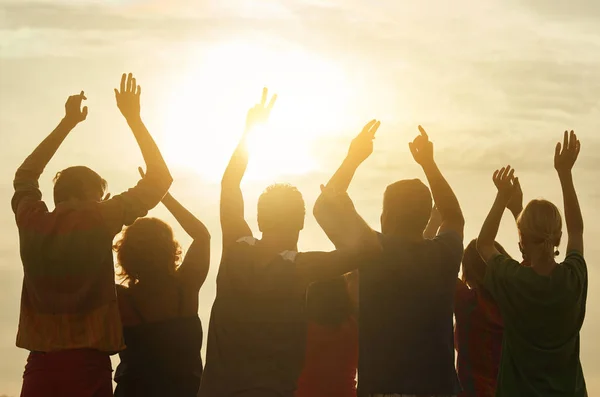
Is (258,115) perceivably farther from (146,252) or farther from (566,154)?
(566,154)

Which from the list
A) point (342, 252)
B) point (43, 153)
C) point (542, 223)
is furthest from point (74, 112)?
point (542, 223)

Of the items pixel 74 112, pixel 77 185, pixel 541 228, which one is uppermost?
pixel 74 112

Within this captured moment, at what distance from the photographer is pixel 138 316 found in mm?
7293

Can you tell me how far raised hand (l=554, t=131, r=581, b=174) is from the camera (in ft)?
23.4

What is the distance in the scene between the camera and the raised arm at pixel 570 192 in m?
7.02

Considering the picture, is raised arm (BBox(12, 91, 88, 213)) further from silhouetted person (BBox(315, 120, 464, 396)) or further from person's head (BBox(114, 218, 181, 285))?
silhouetted person (BBox(315, 120, 464, 396))

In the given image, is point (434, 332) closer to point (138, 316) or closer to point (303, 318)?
point (303, 318)

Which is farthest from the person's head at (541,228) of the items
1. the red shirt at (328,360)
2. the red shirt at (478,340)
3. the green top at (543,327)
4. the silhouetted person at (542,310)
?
the red shirt at (328,360)

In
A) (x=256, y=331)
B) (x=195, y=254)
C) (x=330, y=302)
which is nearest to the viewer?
(x=256, y=331)

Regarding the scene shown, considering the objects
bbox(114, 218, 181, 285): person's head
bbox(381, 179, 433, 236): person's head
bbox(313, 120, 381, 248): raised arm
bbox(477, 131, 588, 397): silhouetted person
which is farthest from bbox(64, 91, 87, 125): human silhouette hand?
bbox(477, 131, 588, 397): silhouetted person

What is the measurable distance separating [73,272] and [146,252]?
848 mm

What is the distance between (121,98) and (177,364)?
2.08 m

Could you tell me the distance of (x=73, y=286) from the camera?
6539mm

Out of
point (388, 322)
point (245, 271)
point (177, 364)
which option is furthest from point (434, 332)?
point (177, 364)
